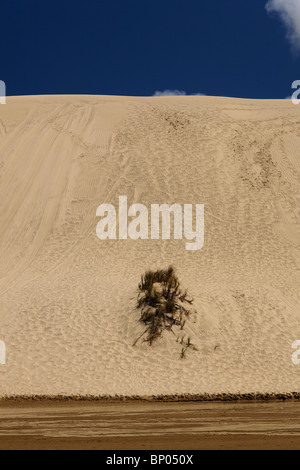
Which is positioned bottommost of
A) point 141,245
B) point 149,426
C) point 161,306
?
point 149,426

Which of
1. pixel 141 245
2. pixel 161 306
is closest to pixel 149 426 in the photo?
pixel 161 306

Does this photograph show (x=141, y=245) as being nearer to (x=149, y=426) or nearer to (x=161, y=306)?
(x=161, y=306)

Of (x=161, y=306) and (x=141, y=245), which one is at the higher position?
(x=141, y=245)

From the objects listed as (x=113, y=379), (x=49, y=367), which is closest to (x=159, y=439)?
(x=113, y=379)

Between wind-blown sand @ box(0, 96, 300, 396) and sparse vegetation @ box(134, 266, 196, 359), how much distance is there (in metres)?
0.25

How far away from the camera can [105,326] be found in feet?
40.9

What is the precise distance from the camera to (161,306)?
12570 millimetres

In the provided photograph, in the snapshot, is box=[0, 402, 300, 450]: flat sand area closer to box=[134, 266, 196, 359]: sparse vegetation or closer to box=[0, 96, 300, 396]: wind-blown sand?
box=[0, 96, 300, 396]: wind-blown sand

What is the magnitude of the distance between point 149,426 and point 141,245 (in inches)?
407

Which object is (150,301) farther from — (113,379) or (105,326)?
(113,379)

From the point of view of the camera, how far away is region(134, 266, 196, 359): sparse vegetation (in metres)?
12.1

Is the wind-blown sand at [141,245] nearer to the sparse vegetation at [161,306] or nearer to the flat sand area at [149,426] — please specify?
the sparse vegetation at [161,306]

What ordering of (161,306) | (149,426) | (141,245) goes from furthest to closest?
(141,245)
(161,306)
(149,426)
